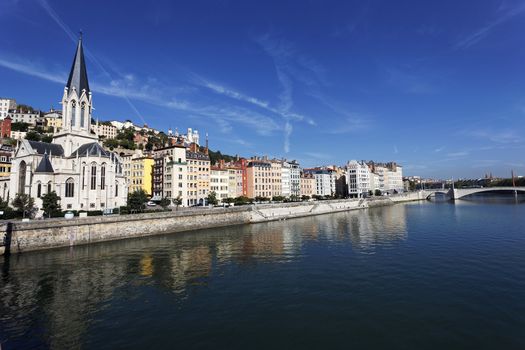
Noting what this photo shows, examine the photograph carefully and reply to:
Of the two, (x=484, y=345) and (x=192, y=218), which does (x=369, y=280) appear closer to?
(x=484, y=345)

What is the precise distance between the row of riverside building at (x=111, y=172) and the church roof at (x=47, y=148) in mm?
152

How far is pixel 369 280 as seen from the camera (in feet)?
75.4

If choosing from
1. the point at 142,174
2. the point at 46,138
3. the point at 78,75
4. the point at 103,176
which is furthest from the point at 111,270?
the point at 46,138

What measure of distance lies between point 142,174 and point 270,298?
Result: 75.5 metres

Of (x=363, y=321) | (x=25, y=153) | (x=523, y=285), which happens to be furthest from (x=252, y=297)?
(x=25, y=153)

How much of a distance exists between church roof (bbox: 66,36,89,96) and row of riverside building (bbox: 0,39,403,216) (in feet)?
0.58

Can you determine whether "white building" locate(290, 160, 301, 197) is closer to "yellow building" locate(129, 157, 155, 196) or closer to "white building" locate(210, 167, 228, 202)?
"white building" locate(210, 167, 228, 202)

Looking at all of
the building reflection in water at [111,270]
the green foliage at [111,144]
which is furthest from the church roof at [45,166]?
the green foliage at [111,144]

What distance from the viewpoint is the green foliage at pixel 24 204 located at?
4656 cm

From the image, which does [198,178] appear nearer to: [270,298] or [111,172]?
[111,172]

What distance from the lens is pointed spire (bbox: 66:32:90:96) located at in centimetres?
6295

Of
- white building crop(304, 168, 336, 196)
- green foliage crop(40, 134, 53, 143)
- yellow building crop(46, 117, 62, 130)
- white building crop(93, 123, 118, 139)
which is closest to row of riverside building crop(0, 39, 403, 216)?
white building crop(304, 168, 336, 196)

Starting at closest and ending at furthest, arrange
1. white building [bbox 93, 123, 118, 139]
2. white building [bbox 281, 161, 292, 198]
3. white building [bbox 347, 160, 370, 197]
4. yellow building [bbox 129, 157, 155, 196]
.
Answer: yellow building [bbox 129, 157, 155, 196] → white building [bbox 281, 161, 292, 198] → white building [bbox 347, 160, 370, 197] → white building [bbox 93, 123, 118, 139]

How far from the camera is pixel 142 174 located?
86.8 meters
